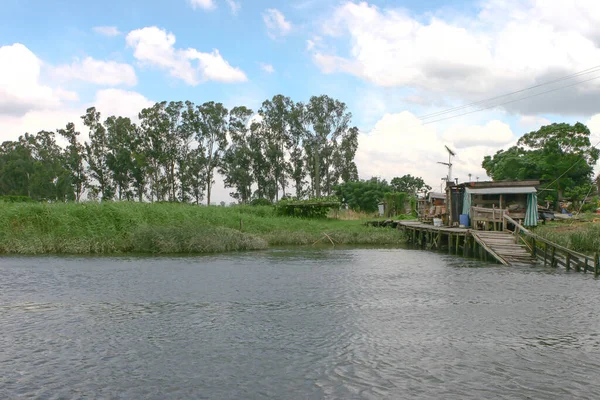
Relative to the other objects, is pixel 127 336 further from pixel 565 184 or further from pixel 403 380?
pixel 565 184

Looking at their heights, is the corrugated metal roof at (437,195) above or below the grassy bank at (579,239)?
above

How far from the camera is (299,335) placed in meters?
12.6

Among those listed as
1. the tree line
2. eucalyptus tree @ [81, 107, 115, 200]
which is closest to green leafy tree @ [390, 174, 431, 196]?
the tree line

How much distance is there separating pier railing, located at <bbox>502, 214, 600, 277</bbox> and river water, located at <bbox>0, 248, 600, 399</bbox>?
87 cm

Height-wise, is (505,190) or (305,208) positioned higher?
(505,190)

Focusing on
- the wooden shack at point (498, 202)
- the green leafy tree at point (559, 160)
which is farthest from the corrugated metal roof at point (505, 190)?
the green leafy tree at point (559, 160)

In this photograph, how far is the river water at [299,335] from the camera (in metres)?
9.25

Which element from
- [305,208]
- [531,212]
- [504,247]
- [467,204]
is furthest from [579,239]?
[305,208]

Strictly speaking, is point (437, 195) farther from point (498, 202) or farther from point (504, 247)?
point (504, 247)

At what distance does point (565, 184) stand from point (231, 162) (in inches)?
1635

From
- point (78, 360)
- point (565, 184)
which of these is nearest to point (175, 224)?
point (78, 360)

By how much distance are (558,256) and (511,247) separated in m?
2.32

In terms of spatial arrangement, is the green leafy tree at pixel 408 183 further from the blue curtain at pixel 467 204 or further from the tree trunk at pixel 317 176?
the blue curtain at pixel 467 204

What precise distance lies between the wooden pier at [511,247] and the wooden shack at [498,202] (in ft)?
3.09
